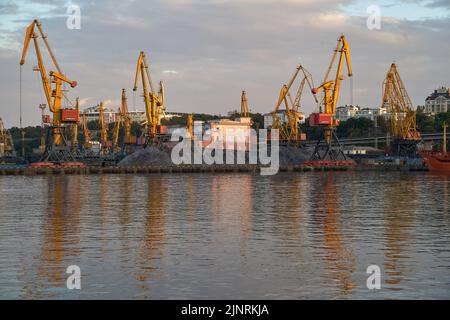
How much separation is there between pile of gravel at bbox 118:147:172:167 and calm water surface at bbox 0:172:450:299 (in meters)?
86.6

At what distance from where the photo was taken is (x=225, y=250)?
83.2ft

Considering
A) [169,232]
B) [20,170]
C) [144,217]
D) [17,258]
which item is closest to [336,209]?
[144,217]

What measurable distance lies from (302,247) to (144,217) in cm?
1342

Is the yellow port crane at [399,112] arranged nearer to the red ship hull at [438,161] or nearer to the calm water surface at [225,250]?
the red ship hull at [438,161]

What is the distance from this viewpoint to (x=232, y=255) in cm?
2423

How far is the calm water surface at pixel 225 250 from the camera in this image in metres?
19.1

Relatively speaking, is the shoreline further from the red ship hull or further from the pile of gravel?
the pile of gravel

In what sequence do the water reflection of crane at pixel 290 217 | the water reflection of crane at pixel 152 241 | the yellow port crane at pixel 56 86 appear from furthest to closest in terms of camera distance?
the yellow port crane at pixel 56 86 → the water reflection of crane at pixel 290 217 → the water reflection of crane at pixel 152 241

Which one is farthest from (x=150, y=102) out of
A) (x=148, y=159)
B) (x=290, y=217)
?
(x=290, y=217)

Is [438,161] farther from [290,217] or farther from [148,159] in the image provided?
[290,217]

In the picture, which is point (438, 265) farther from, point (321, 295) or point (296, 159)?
point (296, 159)

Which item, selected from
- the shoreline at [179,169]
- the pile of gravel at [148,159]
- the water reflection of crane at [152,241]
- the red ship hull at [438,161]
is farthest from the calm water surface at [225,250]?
the pile of gravel at [148,159]

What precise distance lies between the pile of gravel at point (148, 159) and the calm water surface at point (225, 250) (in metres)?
86.6

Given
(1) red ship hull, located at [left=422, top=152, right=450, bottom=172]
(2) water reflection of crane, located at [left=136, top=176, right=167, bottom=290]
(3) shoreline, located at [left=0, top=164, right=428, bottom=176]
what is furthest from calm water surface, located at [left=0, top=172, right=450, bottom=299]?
(1) red ship hull, located at [left=422, top=152, right=450, bottom=172]
